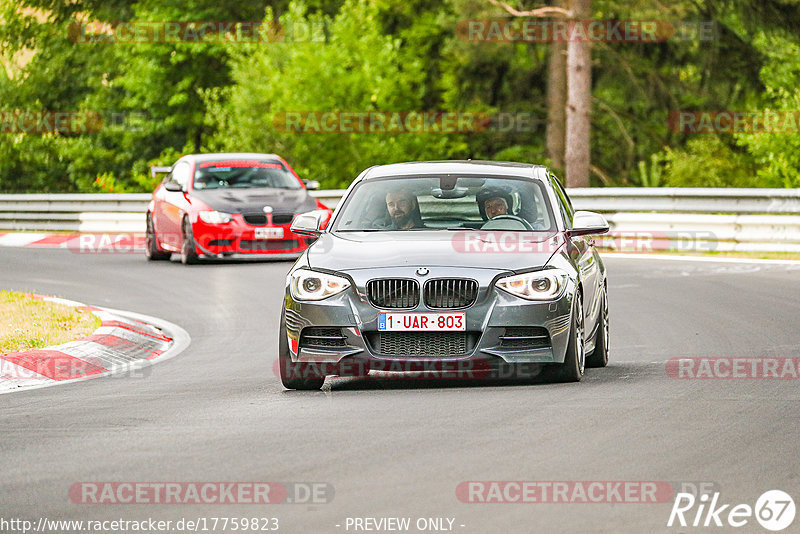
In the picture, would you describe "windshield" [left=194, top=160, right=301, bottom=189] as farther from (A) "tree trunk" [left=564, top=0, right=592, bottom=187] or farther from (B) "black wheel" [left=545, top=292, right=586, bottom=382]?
(B) "black wheel" [left=545, top=292, right=586, bottom=382]

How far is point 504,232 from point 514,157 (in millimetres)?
34649

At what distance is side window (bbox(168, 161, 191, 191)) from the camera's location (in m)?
23.5

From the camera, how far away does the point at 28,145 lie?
50.1 meters

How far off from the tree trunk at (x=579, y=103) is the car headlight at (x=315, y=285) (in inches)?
864

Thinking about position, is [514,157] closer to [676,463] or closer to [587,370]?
[587,370]

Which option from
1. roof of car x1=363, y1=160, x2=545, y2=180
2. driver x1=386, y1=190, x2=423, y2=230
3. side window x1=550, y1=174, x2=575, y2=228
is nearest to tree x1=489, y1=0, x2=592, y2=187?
side window x1=550, y1=174, x2=575, y2=228

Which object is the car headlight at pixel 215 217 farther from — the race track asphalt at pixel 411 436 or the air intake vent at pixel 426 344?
the air intake vent at pixel 426 344

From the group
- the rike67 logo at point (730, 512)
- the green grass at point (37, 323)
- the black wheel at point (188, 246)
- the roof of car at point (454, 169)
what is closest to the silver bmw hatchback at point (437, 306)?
the roof of car at point (454, 169)

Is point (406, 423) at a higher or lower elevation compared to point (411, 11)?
lower

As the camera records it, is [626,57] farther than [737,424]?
Yes

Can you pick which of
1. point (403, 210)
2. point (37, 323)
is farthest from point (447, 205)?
point (37, 323)

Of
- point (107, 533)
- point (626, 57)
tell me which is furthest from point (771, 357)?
point (626, 57)

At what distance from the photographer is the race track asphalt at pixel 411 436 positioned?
6426 millimetres

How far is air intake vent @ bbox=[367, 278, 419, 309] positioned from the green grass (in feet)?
11.5
